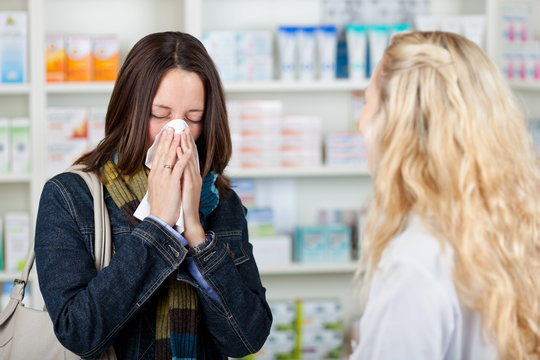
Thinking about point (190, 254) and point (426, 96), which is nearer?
point (426, 96)

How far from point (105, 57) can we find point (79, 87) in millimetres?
187

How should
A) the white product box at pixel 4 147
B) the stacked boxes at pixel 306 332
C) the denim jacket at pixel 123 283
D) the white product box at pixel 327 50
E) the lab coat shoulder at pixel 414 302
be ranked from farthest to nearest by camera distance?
1. the stacked boxes at pixel 306 332
2. the white product box at pixel 327 50
3. the white product box at pixel 4 147
4. the denim jacket at pixel 123 283
5. the lab coat shoulder at pixel 414 302

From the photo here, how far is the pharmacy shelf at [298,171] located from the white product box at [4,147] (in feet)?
3.36

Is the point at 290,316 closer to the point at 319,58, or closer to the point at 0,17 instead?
the point at 319,58

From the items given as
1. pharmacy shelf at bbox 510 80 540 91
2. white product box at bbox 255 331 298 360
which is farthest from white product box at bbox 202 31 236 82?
pharmacy shelf at bbox 510 80 540 91

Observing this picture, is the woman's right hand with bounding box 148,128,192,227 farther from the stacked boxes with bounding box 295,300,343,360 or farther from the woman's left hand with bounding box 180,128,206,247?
the stacked boxes with bounding box 295,300,343,360

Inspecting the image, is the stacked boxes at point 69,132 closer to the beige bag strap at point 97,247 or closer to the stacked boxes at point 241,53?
the stacked boxes at point 241,53

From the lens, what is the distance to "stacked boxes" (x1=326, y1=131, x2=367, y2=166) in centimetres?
349

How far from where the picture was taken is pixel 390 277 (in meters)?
0.98

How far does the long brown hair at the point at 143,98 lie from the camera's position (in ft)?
5.12

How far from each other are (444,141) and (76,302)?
799mm

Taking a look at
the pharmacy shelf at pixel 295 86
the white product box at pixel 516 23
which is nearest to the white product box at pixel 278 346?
the pharmacy shelf at pixel 295 86

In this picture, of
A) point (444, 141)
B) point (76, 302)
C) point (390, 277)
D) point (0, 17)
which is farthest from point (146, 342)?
point (0, 17)

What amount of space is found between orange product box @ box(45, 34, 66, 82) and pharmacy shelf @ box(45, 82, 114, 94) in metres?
0.04
